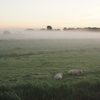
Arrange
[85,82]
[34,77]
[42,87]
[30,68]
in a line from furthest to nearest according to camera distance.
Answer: [30,68] < [34,77] < [85,82] < [42,87]

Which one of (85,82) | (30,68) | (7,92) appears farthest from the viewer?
(30,68)

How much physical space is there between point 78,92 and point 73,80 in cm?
158

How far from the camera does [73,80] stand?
15773 mm

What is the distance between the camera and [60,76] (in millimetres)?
16297

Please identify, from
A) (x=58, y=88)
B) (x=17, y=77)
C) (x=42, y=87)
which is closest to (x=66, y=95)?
(x=58, y=88)

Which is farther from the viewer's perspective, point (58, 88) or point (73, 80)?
point (73, 80)

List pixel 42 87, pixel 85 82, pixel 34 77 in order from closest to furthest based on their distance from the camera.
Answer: pixel 42 87, pixel 85 82, pixel 34 77

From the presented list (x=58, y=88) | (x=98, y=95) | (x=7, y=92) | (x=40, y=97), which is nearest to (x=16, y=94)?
(x=7, y=92)

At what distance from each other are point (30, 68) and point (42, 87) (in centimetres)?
562

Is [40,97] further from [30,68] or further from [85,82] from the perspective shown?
[30,68]

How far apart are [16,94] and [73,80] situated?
188 inches

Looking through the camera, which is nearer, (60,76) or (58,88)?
(58,88)

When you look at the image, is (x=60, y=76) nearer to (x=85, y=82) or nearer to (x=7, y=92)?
(x=85, y=82)

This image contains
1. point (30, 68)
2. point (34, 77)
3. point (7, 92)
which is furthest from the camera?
point (30, 68)
